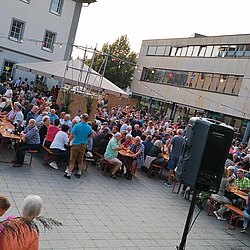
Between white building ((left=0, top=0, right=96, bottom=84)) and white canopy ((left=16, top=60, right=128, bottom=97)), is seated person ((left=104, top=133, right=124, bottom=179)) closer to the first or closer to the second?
white canopy ((left=16, top=60, right=128, bottom=97))

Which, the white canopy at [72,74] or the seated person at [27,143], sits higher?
the white canopy at [72,74]

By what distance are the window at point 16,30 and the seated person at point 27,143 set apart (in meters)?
17.6

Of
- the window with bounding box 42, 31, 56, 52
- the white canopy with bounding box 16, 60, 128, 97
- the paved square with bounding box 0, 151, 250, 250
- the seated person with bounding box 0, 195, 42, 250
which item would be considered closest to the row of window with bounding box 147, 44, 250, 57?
the window with bounding box 42, 31, 56, 52

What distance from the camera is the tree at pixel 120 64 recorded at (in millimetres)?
43688

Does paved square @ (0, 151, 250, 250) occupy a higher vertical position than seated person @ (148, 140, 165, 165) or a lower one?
lower

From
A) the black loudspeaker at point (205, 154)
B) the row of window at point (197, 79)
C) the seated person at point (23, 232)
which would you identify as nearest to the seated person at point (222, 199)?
the black loudspeaker at point (205, 154)

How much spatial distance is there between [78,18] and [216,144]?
2403cm

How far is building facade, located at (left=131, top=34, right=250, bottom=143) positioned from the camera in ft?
87.2

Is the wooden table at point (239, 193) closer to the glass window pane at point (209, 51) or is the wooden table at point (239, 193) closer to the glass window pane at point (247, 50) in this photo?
the glass window pane at point (247, 50)

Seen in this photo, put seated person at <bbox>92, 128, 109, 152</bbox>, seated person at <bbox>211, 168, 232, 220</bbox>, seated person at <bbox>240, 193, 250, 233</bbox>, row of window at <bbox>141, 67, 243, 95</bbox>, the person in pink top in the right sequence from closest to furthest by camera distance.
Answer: seated person at <bbox>240, 193, 250, 233</bbox>, seated person at <bbox>211, 168, 232, 220</bbox>, the person in pink top, seated person at <bbox>92, 128, 109, 152</bbox>, row of window at <bbox>141, 67, 243, 95</bbox>

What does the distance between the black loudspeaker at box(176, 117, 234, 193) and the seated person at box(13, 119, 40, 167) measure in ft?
14.8

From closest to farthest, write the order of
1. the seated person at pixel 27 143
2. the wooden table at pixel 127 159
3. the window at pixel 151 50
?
the seated person at pixel 27 143, the wooden table at pixel 127 159, the window at pixel 151 50

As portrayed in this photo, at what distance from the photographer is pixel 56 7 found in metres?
26.1

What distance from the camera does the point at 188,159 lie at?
5664mm
